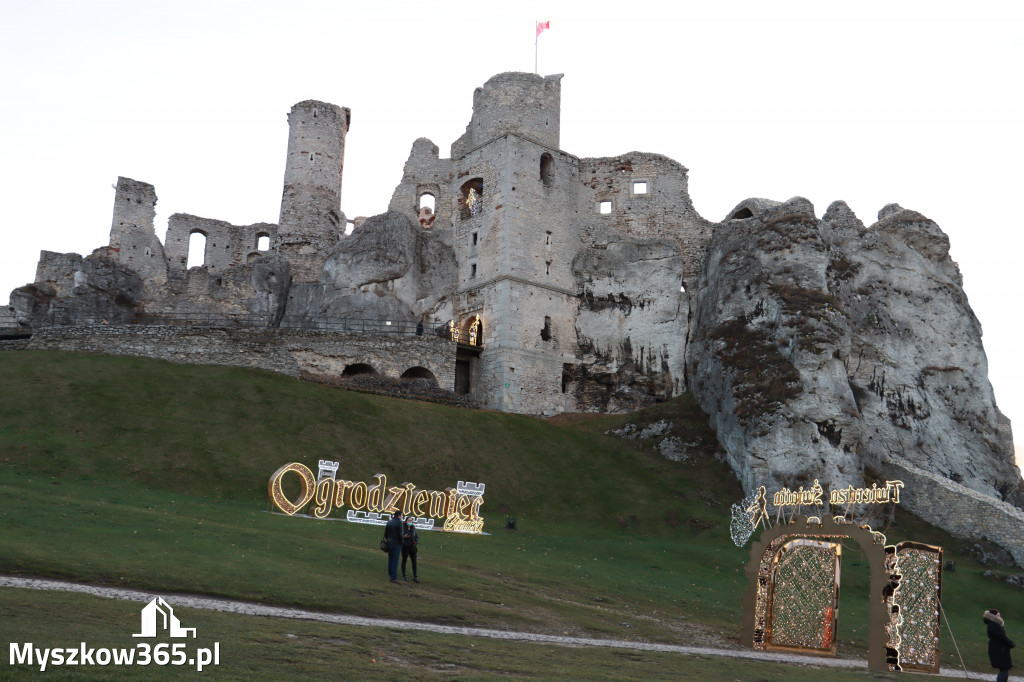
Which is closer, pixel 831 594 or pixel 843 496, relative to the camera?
pixel 831 594

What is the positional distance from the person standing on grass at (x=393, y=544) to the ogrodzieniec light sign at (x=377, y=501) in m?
8.74

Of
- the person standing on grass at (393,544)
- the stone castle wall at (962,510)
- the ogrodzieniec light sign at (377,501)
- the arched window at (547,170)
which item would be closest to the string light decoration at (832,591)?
the person standing on grass at (393,544)

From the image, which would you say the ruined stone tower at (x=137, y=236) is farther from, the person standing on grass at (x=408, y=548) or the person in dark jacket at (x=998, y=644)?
the person in dark jacket at (x=998, y=644)

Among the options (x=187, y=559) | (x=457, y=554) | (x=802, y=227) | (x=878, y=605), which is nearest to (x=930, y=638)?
(x=878, y=605)

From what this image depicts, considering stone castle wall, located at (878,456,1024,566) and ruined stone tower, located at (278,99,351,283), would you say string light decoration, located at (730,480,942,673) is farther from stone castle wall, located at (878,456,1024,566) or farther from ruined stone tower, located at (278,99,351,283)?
ruined stone tower, located at (278,99,351,283)

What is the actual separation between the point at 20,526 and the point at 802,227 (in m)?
41.4

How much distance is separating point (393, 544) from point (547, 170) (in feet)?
144

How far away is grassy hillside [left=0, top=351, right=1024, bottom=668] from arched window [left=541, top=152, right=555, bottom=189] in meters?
19.8

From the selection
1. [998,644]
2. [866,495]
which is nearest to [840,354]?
[866,495]

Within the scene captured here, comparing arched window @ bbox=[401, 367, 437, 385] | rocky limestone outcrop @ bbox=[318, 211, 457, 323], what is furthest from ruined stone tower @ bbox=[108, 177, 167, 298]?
arched window @ bbox=[401, 367, 437, 385]

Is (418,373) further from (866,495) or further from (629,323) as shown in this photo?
(866,495)

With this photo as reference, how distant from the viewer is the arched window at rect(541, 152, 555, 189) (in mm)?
60000

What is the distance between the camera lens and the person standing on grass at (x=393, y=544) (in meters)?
20.2

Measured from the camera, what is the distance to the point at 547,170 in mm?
60375
